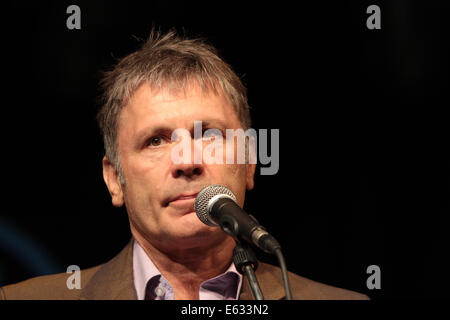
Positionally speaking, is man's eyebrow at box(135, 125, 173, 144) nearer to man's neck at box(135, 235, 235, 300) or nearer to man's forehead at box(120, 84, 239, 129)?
man's forehead at box(120, 84, 239, 129)

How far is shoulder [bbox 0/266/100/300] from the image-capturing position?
7.57ft

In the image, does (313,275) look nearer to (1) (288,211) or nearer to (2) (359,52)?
(1) (288,211)

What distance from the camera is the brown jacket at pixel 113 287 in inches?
87.8

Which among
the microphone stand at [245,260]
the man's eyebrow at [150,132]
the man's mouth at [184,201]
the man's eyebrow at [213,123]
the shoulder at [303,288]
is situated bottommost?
the shoulder at [303,288]

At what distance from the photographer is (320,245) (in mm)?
2898

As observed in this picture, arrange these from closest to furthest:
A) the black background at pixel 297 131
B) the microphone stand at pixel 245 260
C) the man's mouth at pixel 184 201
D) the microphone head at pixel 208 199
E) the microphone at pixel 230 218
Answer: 1. the microphone at pixel 230 218
2. the microphone stand at pixel 245 260
3. the microphone head at pixel 208 199
4. the man's mouth at pixel 184 201
5. the black background at pixel 297 131

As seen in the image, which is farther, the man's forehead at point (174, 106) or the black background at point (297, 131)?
the black background at point (297, 131)

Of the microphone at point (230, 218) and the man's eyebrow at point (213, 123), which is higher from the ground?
the man's eyebrow at point (213, 123)

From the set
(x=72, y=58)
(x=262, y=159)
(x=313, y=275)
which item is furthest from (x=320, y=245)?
(x=72, y=58)

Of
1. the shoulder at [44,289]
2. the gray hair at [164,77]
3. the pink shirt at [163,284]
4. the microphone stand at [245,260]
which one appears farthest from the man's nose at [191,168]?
the shoulder at [44,289]

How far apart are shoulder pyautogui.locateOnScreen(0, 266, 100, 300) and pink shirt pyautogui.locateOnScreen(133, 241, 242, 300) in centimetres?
27

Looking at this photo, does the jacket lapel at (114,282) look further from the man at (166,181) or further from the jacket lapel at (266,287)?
the jacket lapel at (266,287)

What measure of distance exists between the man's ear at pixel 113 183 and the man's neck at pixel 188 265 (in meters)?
0.24

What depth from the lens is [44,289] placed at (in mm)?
2350
